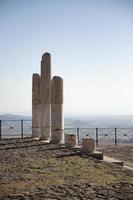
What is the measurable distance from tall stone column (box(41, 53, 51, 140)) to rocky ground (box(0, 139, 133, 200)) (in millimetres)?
7547

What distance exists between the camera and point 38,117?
2569 cm

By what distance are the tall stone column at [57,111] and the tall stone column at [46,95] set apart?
4.21ft

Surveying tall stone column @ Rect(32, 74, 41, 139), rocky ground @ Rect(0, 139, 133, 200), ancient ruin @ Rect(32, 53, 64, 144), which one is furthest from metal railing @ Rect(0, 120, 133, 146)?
rocky ground @ Rect(0, 139, 133, 200)

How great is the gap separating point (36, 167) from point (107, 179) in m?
2.88

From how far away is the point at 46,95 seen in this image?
24031 mm

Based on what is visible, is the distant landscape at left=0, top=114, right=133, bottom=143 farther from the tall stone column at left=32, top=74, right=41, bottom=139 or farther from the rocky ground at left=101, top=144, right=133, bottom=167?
the rocky ground at left=101, top=144, right=133, bottom=167

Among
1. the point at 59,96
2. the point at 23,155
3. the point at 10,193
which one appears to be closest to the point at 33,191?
the point at 10,193

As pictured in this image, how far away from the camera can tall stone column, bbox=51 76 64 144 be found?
73.9 ft

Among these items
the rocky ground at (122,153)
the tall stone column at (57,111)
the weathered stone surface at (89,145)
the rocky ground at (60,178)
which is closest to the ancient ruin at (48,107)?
the tall stone column at (57,111)

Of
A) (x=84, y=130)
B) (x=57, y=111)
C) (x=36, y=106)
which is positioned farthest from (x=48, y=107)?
(x=84, y=130)

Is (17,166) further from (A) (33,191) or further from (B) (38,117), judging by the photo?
(B) (38,117)

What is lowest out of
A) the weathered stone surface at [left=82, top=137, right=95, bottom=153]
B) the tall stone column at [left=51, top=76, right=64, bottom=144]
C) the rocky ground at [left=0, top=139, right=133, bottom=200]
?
the rocky ground at [left=0, top=139, right=133, bottom=200]

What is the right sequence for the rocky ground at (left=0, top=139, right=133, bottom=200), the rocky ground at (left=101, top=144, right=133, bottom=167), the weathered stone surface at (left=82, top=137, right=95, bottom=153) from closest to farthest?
the rocky ground at (left=0, top=139, right=133, bottom=200)
the weathered stone surface at (left=82, top=137, right=95, bottom=153)
the rocky ground at (left=101, top=144, right=133, bottom=167)

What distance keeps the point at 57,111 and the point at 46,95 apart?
1856 mm
